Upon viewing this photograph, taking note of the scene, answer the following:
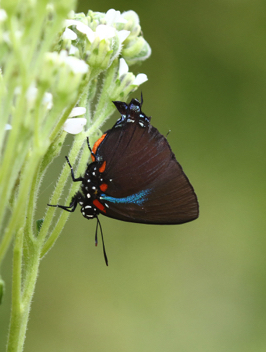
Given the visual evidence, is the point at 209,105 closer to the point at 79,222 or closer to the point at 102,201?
the point at 79,222

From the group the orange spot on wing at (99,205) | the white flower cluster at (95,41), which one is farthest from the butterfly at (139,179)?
the white flower cluster at (95,41)

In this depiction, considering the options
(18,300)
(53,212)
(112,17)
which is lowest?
(18,300)

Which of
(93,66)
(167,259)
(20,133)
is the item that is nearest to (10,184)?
(20,133)

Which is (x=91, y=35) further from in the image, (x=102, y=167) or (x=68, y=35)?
(x=102, y=167)

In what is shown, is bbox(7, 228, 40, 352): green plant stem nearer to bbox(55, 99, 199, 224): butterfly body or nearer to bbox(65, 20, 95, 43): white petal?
bbox(55, 99, 199, 224): butterfly body

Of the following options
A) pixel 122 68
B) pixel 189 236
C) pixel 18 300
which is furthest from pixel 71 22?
pixel 189 236

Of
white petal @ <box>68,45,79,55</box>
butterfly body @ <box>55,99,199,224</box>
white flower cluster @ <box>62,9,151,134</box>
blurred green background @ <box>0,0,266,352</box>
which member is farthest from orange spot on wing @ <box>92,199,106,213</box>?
blurred green background @ <box>0,0,266,352</box>
